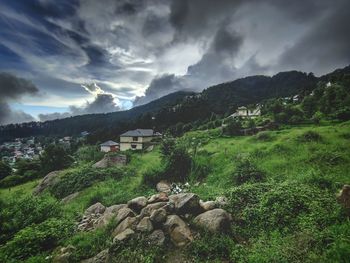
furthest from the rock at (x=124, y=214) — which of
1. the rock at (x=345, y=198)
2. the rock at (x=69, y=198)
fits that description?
the rock at (x=69, y=198)

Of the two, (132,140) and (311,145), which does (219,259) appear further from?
(132,140)

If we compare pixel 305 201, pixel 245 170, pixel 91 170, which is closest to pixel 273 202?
pixel 305 201

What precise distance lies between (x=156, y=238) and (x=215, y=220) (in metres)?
3.11

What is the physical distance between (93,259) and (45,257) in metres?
2.57

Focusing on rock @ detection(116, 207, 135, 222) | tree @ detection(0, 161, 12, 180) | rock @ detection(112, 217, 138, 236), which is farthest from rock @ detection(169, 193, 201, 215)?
tree @ detection(0, 161, 12, 180)

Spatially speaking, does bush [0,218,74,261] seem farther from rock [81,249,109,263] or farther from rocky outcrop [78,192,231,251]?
rock [81,249,109,263]

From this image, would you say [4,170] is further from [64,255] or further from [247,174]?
[247,174]

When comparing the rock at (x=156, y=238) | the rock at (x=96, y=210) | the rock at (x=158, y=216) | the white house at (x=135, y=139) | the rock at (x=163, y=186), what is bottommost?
the rock at (x=96, y=210)

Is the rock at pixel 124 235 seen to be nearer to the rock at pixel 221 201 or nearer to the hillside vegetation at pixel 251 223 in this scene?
A: the hillside vegetation at pixel 251 223

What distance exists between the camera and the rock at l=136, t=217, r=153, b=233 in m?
11.9

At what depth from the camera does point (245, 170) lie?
20.0 metres

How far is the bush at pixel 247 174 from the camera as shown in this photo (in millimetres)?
19500

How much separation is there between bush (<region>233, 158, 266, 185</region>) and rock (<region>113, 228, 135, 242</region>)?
11002mm

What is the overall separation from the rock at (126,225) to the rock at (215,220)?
10.7 ft
